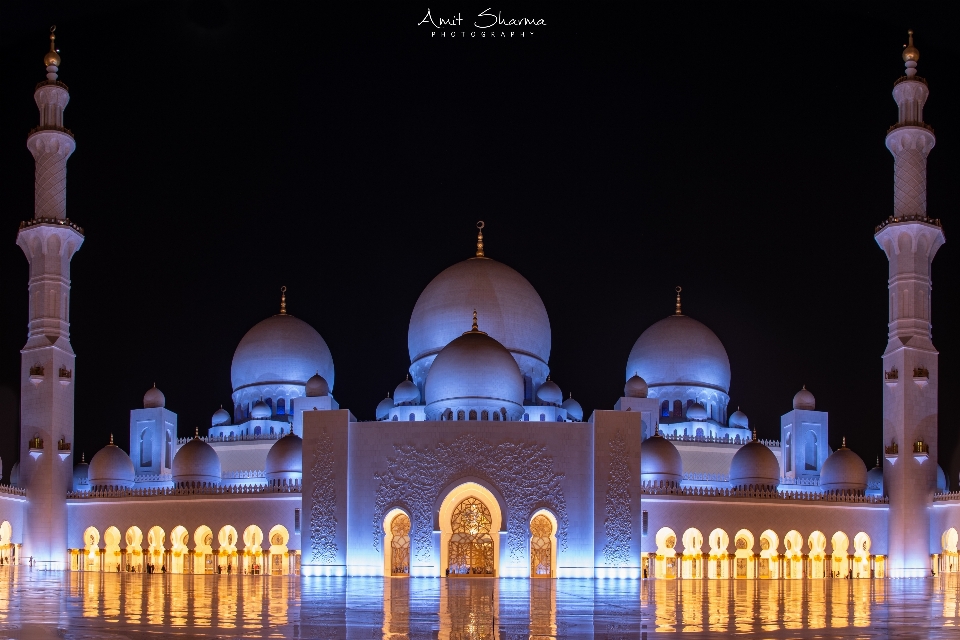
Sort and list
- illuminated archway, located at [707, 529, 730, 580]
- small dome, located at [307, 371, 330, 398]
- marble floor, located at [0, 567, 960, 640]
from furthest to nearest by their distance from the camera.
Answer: small dome, located at [307, 371, 330, 398]
illuminated archway, located at [707, 529, 730, 580]
marble floor, located at [0, 567, 960, 640]

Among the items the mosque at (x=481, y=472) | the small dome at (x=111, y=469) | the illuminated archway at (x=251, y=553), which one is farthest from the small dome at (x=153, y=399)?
the illuminated archway at (x=251, y=553)

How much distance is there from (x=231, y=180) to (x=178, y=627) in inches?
818

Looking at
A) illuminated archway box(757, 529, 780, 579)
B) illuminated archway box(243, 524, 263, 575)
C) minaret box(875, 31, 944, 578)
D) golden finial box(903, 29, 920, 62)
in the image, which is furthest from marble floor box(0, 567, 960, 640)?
golden finial box(903, 29, 920, 62)

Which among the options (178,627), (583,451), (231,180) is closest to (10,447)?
(231,180)

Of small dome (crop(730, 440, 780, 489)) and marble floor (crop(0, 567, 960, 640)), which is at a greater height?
small dome (crop(730, 440, 780, 489))

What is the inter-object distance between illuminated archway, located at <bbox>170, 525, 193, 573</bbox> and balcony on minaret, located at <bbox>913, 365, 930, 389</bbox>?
1518 cm

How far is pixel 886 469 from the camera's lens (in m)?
25.5

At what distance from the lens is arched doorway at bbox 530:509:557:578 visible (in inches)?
905

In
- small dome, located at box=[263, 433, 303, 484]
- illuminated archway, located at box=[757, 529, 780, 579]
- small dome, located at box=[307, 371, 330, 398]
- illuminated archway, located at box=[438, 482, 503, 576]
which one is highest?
small dome, located at box=[307, 371, 330, 398]

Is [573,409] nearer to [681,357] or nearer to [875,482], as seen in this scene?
[681,357]

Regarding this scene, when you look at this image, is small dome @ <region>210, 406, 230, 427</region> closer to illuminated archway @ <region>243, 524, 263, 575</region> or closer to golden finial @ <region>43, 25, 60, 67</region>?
illuminated archway @ <region>243, 524, 263, 575</region>

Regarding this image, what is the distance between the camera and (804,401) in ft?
93.5

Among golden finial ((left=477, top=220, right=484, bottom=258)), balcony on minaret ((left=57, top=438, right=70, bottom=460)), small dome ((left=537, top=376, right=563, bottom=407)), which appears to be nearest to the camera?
balcony on minaret ((left=57, top=438, right=70, bottom=460))

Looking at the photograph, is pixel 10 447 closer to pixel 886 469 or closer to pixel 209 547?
pixel 209 547
